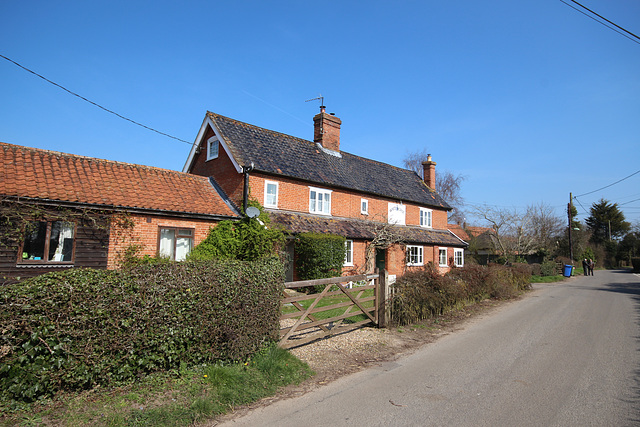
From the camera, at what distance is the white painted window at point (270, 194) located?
18.9 m

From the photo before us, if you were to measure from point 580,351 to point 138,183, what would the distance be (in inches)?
586

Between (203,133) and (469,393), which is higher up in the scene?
(203,133)

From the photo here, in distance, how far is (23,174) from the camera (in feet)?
40.5

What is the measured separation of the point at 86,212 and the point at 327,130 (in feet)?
52.5

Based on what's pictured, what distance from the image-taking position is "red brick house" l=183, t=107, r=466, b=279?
1892 cm

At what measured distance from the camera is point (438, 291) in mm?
11922

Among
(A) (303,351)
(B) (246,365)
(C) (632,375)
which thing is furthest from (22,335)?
(C) (632,375)

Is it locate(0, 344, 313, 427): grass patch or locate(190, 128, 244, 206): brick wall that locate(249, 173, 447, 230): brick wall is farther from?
locate(0, 344, 313, 427): grass patch

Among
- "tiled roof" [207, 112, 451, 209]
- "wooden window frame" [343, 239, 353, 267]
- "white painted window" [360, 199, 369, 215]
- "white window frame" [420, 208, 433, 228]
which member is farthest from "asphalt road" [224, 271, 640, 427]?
"white window frame" [420, 208, 433, 228]

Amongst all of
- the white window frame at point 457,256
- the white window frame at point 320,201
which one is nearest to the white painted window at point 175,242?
the white window frame at point 320,201

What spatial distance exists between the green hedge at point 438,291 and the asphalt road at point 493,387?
143 centimetres

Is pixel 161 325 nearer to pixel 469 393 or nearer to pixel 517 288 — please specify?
pixel 469 393

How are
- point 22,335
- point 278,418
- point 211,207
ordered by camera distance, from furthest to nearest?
point 211,207 → point 278,418 → point 22,335

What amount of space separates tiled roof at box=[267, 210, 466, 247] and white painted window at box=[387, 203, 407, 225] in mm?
453
